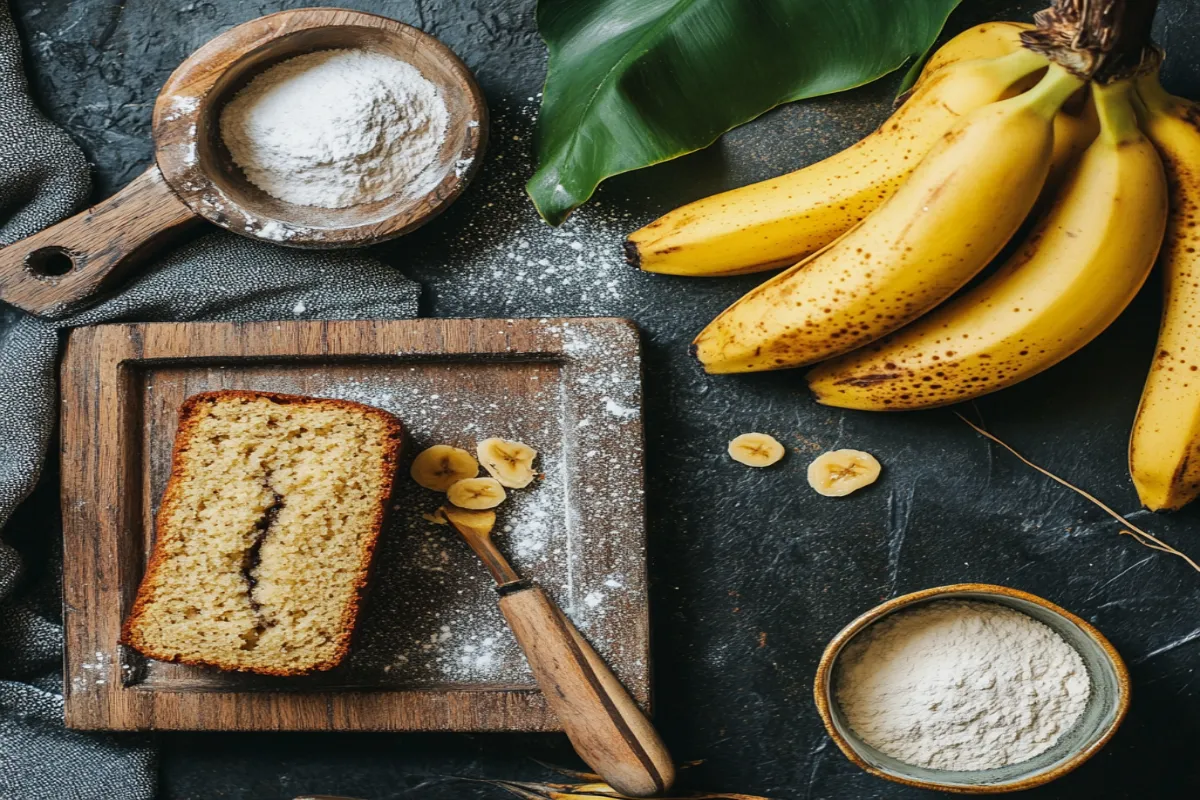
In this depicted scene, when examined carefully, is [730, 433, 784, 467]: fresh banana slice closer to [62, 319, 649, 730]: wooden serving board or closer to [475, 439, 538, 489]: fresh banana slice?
[62, 319, 649, 730]: wooden serving board

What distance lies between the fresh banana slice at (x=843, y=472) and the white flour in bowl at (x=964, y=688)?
180mm

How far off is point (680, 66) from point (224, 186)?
59 cm

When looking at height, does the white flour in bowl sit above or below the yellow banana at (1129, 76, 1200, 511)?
below

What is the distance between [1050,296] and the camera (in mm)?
1082

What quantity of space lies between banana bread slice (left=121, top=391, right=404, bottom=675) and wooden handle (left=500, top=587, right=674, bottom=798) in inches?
8.6

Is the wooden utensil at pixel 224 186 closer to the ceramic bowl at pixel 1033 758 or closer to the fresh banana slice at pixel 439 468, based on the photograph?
the fresh banana slice at pixel 439 468

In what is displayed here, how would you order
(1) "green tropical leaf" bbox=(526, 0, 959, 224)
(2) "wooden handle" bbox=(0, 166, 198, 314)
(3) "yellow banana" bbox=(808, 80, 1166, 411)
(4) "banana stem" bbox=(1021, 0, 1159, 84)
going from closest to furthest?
(4) "banana stem" bbox=(1021, 0, 1159, 84) → (3) "yellow banana" bbox=(808, 80, 1166, 411) → (1) "green tropical leaf" bbox=(526, 0, 959, 224) → (2) "wooden handle" bbox=(0, 166, 198, 314)

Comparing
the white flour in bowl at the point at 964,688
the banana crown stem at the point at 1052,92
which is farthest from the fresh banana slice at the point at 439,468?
the banana crown stem at the point at 1052,92

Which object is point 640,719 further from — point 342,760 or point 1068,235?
point 1068,235

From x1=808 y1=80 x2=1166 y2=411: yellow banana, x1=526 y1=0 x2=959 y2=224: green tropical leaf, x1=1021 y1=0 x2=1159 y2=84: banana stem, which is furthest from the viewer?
x1=526 y1=0 x2=959 y2=224: green tropical leaf

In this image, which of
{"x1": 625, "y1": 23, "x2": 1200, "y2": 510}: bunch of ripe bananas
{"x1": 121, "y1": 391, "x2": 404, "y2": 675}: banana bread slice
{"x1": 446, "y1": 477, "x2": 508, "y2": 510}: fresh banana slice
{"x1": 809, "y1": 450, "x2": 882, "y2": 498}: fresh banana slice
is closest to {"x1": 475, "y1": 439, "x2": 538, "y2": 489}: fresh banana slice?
{"x1": 446, "y1": 477, "x2": 508, "y2": 510}: fresh banana slice

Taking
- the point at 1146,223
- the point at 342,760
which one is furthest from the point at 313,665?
the point at 1146,223

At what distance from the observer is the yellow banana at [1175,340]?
1057 mm

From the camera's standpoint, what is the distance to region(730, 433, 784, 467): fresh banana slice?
131 centimetres
